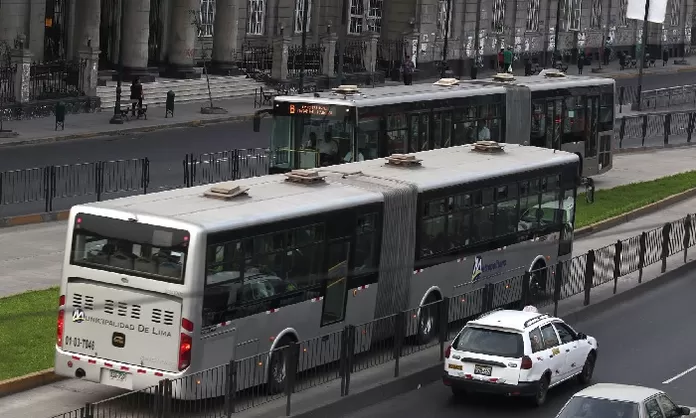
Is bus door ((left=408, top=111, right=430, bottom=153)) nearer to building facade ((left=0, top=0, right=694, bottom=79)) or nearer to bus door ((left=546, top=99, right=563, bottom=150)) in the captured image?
bus door ((left=546, top=99, right=563, bottom=150))

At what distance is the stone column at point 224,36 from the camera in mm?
71500

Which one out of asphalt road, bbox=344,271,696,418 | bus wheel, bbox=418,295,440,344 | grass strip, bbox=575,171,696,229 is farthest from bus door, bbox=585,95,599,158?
bus wheel, bbox=418,295,440,344

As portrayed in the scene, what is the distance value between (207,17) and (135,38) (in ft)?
29.0

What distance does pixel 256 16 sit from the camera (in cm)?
7738

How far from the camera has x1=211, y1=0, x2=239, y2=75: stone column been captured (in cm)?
7150

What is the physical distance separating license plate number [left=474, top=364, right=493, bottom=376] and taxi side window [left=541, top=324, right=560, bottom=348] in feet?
3.81

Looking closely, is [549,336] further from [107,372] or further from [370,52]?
[370,52]

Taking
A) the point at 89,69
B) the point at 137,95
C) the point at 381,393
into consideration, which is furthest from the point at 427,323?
the point at 89,69

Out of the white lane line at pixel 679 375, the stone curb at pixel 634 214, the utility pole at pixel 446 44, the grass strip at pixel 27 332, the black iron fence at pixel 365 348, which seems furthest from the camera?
the utility pole at pixel 446 44

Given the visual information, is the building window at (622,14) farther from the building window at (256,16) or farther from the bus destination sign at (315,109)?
the bus destination sign at (315,109)

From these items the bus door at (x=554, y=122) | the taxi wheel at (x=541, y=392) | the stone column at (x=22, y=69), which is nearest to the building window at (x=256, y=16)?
the stone column at (x=22, y=69)

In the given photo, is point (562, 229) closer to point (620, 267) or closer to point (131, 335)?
point (620, 267)

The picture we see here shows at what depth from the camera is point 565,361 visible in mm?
25922

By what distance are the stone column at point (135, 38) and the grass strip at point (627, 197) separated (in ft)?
73.6
